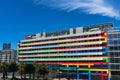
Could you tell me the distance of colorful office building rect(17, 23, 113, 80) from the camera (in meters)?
120

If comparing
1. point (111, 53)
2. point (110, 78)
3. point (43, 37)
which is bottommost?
point (110, 78)

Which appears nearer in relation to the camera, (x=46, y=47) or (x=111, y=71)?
(x=111, y=71)

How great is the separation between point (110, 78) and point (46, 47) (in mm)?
47704

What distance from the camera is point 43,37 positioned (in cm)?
15412

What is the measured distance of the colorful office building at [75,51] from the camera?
120 metres

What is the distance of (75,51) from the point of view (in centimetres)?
13188

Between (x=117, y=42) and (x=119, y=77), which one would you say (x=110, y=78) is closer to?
(x=119, y=77)

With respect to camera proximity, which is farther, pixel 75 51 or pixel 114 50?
pixel 75 51

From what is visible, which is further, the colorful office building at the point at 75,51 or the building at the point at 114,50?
the colorful office building at the point at 75,51

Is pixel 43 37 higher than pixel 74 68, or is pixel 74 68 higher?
pixel 43 37

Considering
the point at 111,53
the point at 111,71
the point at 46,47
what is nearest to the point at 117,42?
the point at 111,53

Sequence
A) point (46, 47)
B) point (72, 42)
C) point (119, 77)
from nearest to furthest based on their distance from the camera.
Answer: point (119, 77), point (72, 42), point (46, 47)

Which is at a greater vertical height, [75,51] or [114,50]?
[75,51]

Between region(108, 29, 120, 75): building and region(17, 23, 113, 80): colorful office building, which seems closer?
region(108, 29, 120, 75): building
